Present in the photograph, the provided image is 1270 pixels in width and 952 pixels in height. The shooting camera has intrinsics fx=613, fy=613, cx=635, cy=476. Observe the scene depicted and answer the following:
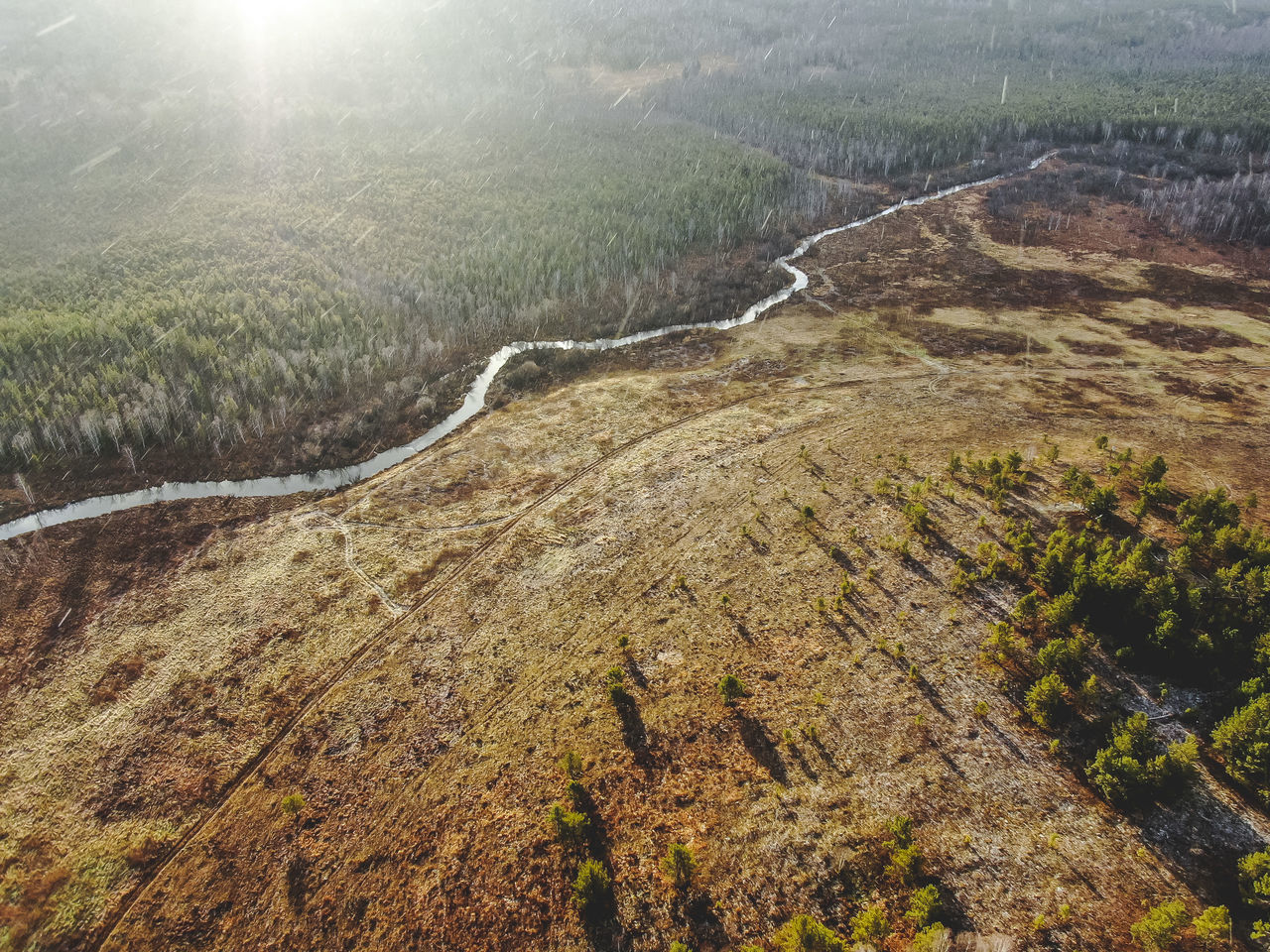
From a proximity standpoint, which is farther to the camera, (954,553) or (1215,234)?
(1215,234)

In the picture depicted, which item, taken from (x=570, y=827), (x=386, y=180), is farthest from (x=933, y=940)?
(x=386, y=180)

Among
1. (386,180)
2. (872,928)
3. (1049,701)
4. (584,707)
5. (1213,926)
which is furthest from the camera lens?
(386,180)

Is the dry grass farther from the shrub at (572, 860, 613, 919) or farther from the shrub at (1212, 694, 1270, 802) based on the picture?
the shrub at (1212, 694, 1270, 802)

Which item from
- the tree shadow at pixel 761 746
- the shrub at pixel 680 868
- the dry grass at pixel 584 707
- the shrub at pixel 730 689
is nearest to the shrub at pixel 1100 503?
the dry grass at pixel 584 707

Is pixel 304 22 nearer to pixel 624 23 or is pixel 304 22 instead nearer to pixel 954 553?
pixel 624 23

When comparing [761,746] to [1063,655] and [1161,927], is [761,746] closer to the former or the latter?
[1161,927]

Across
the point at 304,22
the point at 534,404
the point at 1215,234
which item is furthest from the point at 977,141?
the point at 304,22

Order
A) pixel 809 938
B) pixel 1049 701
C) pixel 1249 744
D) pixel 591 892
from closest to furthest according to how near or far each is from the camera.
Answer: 1. pixel 809 938
2. pixel 591 892
3. pixel 1249 744
4. pixel 1049 701
